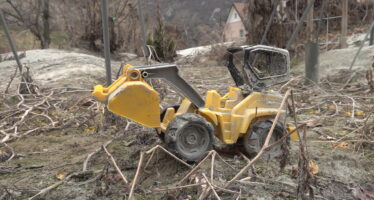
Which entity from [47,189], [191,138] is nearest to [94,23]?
[191,138]

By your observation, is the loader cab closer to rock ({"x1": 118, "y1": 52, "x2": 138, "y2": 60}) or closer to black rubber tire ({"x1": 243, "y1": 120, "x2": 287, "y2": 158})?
black rubber tire ({"x1": 243, "y1": 120, "x2": 287, "y2": 158})

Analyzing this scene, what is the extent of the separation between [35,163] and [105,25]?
→ 1353mm

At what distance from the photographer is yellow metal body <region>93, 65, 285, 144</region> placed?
8.12 feet

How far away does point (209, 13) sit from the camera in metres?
38.4

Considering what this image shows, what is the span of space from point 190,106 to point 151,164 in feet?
1.67

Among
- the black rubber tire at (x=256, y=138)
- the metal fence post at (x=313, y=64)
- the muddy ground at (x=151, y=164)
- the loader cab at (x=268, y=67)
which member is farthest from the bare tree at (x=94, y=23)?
the black rubber tire at (x=256, y=138)

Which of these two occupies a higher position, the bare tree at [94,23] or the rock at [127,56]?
the bare tree at [94,23]

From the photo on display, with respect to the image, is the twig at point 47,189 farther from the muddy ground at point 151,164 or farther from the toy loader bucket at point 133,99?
the toy loader bucket at point 133,99

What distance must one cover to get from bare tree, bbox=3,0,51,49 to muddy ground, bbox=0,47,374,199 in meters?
13.2

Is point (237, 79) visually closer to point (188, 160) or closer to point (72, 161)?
point (188, 160)

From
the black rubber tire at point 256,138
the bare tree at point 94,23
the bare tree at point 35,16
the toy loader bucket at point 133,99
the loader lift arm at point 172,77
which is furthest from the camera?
the bare tree at point 35,16

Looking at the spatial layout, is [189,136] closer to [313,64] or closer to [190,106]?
[190,106]

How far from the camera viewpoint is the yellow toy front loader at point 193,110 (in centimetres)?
251

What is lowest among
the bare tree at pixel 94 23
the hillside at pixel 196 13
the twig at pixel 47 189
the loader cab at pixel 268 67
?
the twig at pixel 47 189
